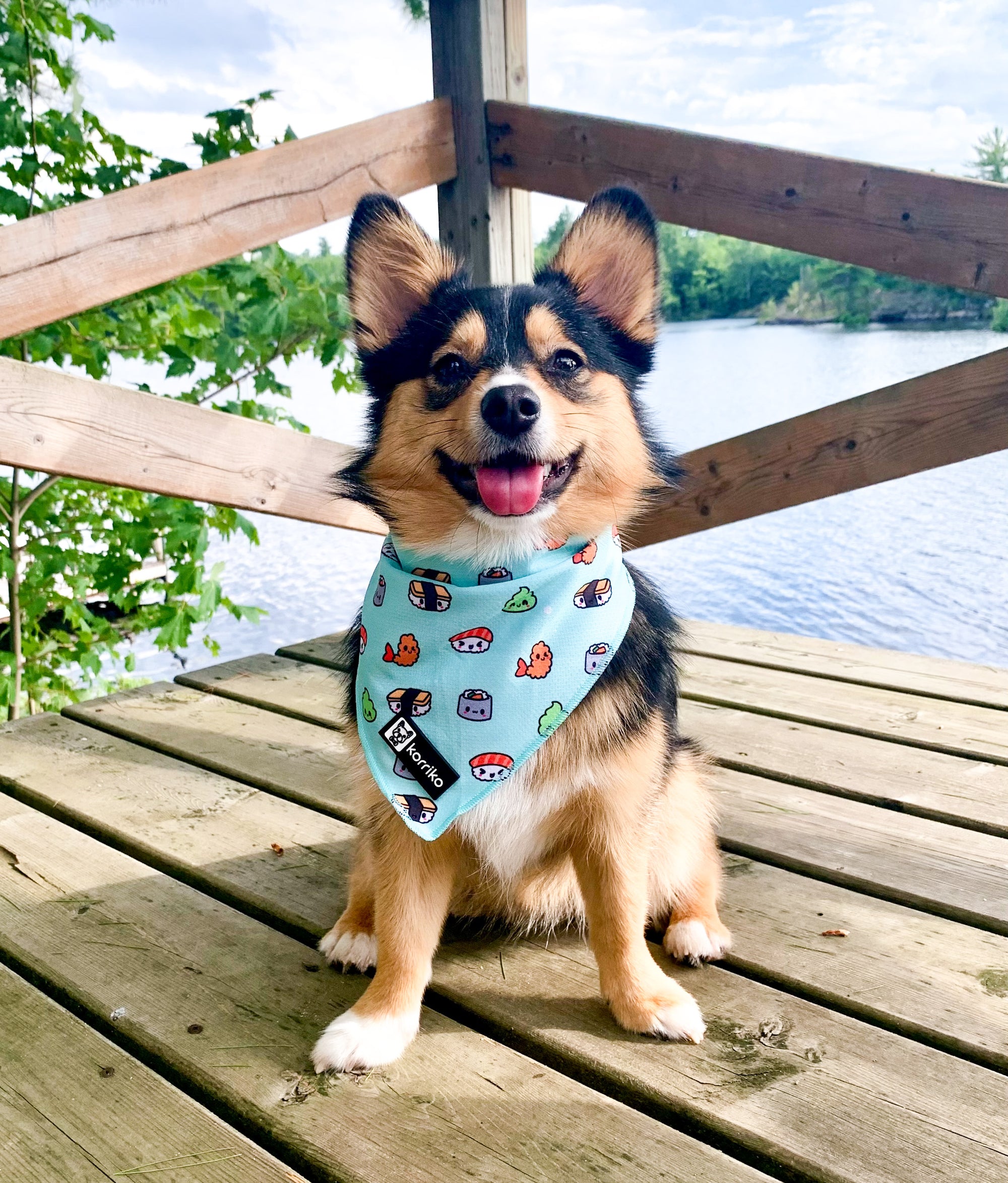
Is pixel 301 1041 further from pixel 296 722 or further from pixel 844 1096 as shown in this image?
pixel 296 722

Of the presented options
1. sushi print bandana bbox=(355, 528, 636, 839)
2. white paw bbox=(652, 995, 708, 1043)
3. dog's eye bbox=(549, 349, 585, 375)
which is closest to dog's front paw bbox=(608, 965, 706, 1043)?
white paw bbox=(652, 995, 708, 1043)

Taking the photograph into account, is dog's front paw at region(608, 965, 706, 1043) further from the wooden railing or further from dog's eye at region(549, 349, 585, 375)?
the wooden railing

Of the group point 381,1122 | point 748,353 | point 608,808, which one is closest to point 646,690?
point 608,808

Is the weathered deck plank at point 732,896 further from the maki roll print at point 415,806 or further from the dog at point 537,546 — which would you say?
the maki roll print at point 415,806

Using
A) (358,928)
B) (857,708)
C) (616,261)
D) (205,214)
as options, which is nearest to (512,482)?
(616,261)

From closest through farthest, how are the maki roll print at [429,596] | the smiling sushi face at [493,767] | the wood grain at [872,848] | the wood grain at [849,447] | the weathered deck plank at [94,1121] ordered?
the weathered deck plank at [94,1121]
the smiling sushi face at [493,767]
the maki roll print at [429,596]
the wood grain at [872,848]
the wood grain at [849,447]

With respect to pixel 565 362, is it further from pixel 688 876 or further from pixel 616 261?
pixel 688 876

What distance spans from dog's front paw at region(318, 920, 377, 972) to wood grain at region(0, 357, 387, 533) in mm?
926

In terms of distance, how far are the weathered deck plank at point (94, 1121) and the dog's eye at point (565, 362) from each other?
1.23 metres

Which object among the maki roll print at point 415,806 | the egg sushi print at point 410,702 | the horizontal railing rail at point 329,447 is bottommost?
the maki roll print at point 415,806

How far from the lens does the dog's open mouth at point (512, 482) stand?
1567mm

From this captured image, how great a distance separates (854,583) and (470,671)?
2.83 meters

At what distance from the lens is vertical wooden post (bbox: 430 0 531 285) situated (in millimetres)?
2850

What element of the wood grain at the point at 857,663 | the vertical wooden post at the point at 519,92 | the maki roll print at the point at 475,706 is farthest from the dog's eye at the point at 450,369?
the wood grain at the point at 857,663
